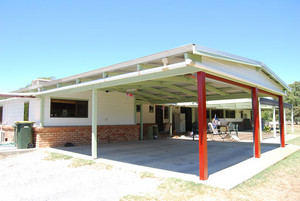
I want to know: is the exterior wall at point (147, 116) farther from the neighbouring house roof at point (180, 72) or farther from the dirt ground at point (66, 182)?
the dirt ground at point (66, 182)

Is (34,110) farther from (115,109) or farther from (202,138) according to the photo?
(202,138)

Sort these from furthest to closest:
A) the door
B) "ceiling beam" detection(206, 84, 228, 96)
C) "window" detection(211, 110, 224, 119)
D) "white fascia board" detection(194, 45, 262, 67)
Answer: "window" detection(211, 110, 224, 119) → the door → "ceiling beam" detection(206, 84, 228, 96) → "white fascia board" detection(194, 45, 262, 67)

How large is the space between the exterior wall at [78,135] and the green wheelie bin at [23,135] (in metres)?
0.24

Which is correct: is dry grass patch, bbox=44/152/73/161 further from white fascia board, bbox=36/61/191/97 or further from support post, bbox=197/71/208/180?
support post, bbox=197/71/208/180

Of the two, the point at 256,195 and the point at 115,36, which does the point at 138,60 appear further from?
the point at 115,36

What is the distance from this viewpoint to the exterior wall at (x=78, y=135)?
9.16 m

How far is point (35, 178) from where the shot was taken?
5.11m

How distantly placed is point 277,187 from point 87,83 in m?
5.81

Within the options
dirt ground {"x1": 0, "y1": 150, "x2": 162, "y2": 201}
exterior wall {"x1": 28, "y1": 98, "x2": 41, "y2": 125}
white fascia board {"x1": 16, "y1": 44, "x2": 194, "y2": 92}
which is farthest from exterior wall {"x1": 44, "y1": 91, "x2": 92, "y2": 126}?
dirt ground {"x1": 0, "y1": 150, "x2": 162, "y2": 201}

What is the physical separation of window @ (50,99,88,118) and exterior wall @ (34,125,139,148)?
68 cm

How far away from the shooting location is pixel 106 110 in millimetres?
11320

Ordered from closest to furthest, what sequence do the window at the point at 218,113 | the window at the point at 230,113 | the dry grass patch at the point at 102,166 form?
the dry grass patch at the point at 102,166
the window at the point at 218,113
the window at the point at 230,113

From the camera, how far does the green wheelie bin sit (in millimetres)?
8875

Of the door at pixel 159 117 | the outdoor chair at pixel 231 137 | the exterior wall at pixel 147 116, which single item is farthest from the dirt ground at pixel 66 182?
the door at pixel 159 117
